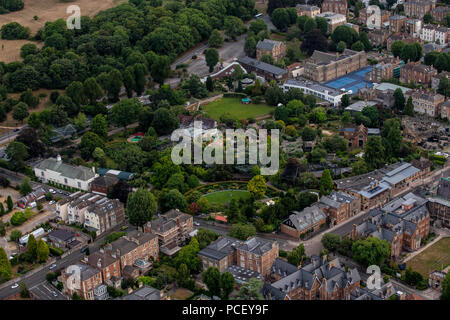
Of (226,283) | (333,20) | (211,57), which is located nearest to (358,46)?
(333,20)

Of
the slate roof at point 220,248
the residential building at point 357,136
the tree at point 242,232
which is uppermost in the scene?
the slate roof at point 220,248

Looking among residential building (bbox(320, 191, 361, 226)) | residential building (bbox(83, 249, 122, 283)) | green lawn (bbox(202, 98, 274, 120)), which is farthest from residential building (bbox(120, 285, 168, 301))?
green lawn (bbox(202, 98, 274, 120))

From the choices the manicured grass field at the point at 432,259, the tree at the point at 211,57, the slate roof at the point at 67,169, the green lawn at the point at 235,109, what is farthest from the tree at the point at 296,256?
the tree at the point at 211,57

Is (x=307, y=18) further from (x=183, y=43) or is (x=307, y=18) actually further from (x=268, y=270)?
(x=268, y=270)

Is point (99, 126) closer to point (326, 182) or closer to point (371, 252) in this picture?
point (326, 182)

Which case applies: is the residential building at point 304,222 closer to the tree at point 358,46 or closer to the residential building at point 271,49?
the residential building at point 271,49

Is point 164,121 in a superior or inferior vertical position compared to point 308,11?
inferior

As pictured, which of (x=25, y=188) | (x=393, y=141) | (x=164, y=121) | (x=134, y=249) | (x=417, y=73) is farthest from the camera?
(x=417, y=73)
